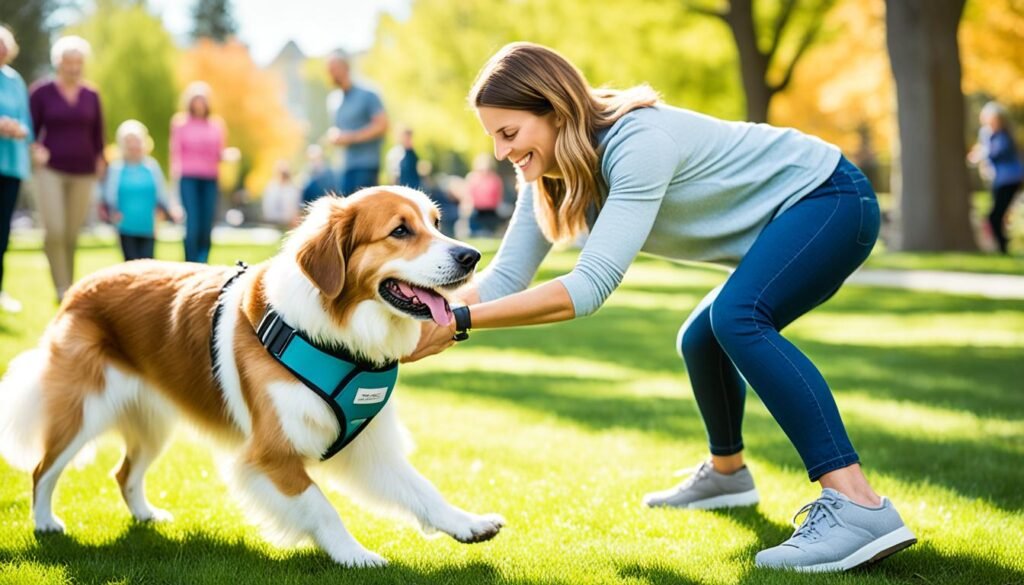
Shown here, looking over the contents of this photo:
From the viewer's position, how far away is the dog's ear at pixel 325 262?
3881 mm

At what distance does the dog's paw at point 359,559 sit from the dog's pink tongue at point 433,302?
0.88 m

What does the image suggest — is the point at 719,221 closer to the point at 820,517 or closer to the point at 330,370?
the point at 820,517

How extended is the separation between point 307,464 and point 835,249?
7.05 ft

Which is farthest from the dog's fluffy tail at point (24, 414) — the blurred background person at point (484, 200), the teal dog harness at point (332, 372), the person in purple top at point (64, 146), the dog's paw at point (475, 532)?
the blurred background person at point (484, 200)

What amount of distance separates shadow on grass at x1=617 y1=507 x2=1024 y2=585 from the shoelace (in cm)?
17

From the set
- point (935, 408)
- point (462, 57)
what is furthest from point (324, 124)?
point (935, 408)

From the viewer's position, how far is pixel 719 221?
13.8ft

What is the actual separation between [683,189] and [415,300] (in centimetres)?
109

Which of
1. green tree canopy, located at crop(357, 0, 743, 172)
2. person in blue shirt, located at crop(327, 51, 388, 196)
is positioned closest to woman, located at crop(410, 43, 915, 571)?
person in blue shirt, located at crop(327, 51, 388, 196)

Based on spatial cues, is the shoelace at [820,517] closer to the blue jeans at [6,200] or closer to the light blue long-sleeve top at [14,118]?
the light blue long-sleeve top at [14,118]

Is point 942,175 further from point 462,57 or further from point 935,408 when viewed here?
point 462,57


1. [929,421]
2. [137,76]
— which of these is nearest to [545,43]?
[929,421]

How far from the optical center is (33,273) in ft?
48.5

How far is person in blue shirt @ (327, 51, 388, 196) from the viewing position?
11.3 metres
